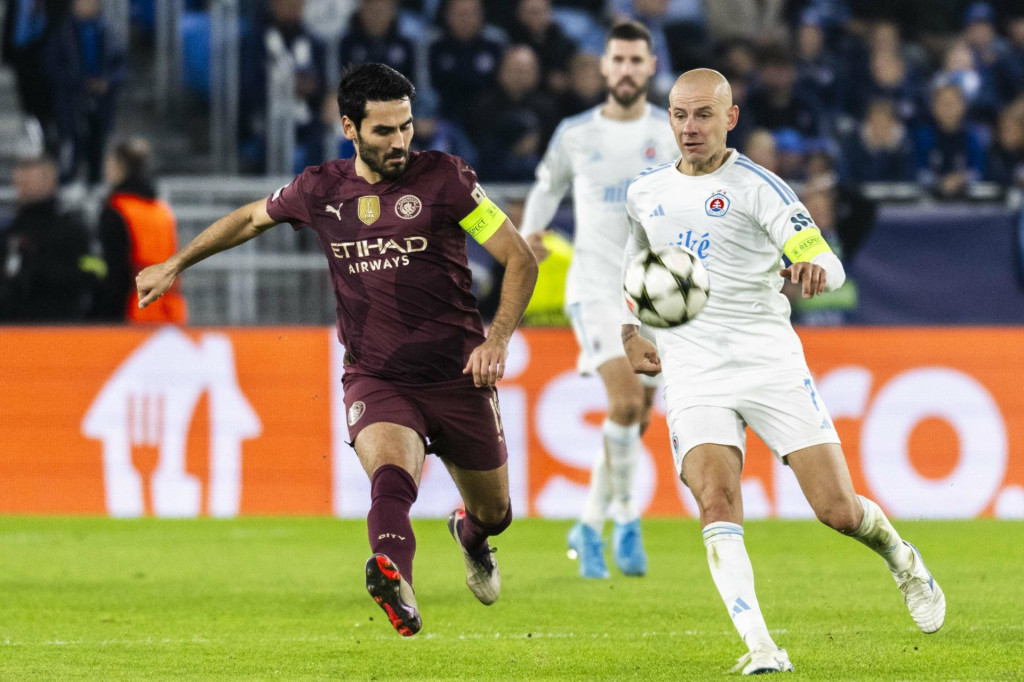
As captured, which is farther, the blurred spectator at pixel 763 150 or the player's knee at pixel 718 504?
the blurred spectator at pixel 763 150

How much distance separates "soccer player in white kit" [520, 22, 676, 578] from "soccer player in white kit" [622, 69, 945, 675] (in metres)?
2.82

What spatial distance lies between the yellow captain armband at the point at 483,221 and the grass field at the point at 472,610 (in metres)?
1.64

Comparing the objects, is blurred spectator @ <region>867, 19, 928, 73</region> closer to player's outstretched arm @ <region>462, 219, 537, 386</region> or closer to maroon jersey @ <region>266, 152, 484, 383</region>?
maroon jersey @ <region>266, 152, 484, 383</region>

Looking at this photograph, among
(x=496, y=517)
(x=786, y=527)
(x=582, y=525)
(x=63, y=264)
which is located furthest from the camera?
(x=63, y=264)

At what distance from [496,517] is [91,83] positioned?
9.94 metres

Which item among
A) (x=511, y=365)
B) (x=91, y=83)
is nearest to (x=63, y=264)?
(x=91, y=83)

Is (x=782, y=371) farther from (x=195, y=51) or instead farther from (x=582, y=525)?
(x=195, y=51)

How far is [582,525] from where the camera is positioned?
941 centimetres

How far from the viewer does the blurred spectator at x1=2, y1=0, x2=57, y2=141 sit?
15734 millimetres

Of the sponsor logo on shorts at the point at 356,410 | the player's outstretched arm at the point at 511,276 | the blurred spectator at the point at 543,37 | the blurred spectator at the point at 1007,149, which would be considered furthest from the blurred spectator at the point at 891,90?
the sponsor logo on shorts at the point at 356,410

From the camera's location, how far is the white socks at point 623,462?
929 cm

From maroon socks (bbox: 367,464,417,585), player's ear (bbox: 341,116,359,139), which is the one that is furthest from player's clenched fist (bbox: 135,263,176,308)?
maroon socks (bbox: 367,464,417,585)

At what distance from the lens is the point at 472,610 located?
8.00m

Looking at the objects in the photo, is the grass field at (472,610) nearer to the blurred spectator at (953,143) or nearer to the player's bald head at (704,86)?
the player's bald head at (704,86)
